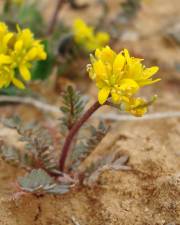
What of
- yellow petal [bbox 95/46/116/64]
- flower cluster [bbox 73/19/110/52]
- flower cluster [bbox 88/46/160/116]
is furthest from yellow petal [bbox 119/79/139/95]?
flower cluster [bbox 73/19/110/52]

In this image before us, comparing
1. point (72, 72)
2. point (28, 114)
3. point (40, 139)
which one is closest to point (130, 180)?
point (40, 139)

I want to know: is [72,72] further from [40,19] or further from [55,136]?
[55,136]

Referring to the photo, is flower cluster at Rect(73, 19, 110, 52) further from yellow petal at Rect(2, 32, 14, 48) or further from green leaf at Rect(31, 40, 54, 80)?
yellow petal at Rect(2, 32, 14, 48)

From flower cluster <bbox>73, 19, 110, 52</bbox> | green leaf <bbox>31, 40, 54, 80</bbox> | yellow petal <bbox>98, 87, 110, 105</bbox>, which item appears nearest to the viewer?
yellow petal <bbox>98, 87, 110, 105</bbox>

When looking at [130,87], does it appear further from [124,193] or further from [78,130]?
[124,193]

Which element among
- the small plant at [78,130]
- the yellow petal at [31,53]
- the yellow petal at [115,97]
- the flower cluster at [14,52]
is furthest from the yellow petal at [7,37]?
the yellow petal at [115,97]

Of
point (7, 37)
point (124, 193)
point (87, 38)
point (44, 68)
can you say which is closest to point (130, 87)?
point (124, 193)
